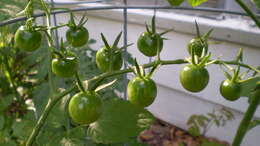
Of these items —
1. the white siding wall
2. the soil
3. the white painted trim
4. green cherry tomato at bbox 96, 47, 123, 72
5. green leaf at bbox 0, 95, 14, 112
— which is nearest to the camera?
green cherry tomato at bbox 96, 47, 123, 72

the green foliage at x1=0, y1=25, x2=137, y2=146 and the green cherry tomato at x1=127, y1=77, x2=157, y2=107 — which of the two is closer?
the green cherry tomato at x1=127, y1=77, x2=157, y2=107

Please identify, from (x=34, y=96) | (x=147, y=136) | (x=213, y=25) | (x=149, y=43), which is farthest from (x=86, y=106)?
(x=147, y=136)

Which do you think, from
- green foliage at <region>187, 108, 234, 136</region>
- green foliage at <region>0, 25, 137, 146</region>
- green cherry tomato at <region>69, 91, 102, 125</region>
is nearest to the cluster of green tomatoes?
green cherry tomato at <region>69, 91, 102, 125</region>

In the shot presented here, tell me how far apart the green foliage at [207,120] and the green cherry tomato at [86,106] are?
53.3 inches

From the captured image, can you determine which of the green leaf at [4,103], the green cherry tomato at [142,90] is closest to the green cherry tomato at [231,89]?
the green cherry tomato at [142,90]

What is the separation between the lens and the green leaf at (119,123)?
0.65 metres

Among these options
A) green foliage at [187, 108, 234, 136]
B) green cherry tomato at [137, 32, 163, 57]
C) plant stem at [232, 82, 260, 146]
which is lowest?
green foliage at [187, 108, 234, 136]

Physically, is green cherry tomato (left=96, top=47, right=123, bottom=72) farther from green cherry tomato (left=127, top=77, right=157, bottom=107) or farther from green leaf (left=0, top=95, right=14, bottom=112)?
green leaf (left=0, top=95, right=14, bottom=112)

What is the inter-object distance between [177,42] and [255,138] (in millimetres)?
704

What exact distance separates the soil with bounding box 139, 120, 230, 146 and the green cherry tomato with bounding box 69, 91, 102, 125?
1.46 m

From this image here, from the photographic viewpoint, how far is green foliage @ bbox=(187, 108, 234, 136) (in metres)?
1.71

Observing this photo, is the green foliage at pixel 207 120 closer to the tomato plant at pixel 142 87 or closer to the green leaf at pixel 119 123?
the green leaf at pixel 119 123

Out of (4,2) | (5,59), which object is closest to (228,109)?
(5,59)

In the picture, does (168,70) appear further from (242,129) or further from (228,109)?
(242,129)
